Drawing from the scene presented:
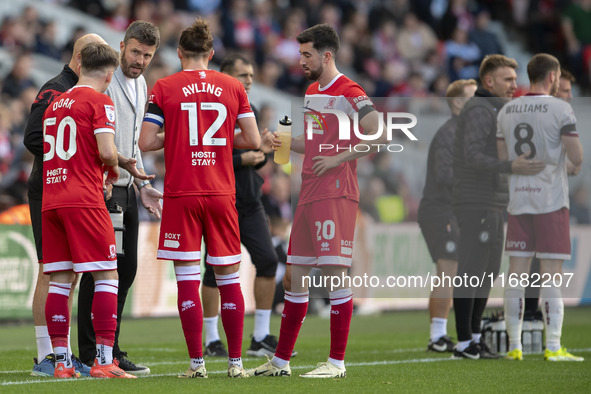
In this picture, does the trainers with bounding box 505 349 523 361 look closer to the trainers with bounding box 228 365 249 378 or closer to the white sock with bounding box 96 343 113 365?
the trainers with bounding box 228 365 249 378

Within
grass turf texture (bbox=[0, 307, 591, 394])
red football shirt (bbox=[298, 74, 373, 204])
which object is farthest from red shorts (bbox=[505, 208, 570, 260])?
red football shirt (bbox=[298, 74, 373, 204])

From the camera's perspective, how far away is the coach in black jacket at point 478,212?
8609mm

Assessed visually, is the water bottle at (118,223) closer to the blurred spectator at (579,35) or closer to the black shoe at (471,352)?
the black shoe at (471,352)

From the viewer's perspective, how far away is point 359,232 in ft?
45.0

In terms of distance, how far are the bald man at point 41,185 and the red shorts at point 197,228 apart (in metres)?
0.88

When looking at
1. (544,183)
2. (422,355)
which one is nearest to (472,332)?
(422,355)

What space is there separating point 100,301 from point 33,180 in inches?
45.9

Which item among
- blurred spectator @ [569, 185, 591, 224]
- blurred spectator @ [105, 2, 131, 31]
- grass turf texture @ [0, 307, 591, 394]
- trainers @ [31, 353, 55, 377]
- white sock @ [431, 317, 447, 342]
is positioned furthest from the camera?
blurred spectator @ [105, 2, 131, 31]

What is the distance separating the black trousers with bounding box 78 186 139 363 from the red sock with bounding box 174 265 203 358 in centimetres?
106

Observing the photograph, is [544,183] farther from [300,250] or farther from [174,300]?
[174,300]

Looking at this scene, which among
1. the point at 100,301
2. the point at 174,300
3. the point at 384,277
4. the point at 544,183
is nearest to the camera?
the point at 100,301

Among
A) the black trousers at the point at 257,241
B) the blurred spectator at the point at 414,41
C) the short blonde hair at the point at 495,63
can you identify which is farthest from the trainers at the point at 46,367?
the blurred spectator at the point at 414,41

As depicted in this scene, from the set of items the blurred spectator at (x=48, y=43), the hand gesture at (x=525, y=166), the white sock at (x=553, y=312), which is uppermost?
the blurred spectator at (x=48, y=43)

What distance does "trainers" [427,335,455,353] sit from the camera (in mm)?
9219
